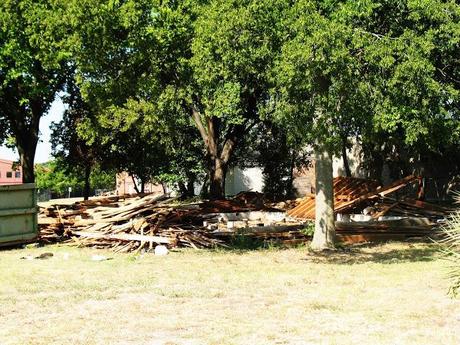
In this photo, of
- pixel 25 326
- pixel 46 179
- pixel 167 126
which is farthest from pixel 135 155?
pixel 46 179

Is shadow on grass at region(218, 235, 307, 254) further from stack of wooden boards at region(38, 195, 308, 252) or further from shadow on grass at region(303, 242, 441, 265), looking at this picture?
shadow on grass at region(303, 242, 441, 265)

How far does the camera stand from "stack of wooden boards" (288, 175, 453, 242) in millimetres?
17094

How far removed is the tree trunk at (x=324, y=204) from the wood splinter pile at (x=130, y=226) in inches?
111

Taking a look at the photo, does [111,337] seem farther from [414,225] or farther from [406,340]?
[414,225]

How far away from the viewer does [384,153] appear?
3120 centimetres

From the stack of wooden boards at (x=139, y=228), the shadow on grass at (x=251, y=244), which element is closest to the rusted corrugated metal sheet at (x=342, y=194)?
the stack of wooden boards at (x=139, y=228)

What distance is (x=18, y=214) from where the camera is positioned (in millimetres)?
15602

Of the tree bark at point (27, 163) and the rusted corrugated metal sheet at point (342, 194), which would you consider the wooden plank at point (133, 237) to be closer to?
the rusted corrugated metal sheet at point (342, 194)

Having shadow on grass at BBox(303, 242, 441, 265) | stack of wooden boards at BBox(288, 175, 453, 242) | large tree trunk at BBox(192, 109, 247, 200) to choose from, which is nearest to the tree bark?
large tree trunk at BBox(192, 109, 247, 200)

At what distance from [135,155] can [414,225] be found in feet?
70.9

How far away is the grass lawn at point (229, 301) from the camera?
21.0 feet

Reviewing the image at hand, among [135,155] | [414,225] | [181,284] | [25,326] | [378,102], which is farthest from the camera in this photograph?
[135,155]

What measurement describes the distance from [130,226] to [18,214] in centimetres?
309

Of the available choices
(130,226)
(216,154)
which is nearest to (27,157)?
(216,154)
